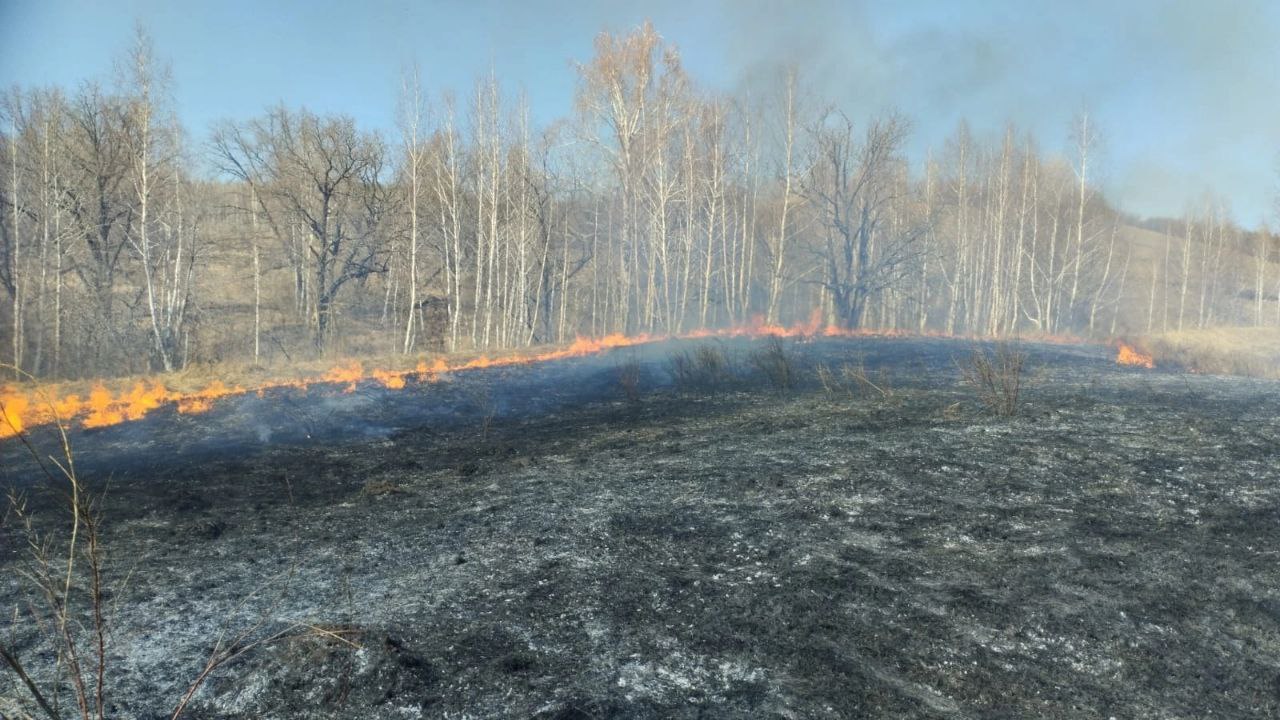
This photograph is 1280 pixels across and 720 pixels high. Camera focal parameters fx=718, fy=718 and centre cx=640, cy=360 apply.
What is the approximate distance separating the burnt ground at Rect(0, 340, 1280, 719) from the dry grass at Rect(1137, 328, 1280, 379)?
10970mm

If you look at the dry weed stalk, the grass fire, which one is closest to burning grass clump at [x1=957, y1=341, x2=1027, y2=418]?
the grass fire

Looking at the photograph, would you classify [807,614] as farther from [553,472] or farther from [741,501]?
[553,472]

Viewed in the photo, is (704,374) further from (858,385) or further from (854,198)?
(854,198)

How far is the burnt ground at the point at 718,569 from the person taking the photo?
382cm

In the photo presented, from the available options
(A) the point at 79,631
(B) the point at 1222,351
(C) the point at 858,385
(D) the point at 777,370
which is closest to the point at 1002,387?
(C) the point at 858,385

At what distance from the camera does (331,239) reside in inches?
1170

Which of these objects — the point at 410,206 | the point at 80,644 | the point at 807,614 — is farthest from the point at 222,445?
the point at 410,206

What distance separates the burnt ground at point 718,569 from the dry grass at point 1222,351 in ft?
36.0

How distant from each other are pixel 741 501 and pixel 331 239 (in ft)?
90.0

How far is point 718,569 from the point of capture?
5312mm

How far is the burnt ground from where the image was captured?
150 inches

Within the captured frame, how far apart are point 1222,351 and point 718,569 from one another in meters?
28.5

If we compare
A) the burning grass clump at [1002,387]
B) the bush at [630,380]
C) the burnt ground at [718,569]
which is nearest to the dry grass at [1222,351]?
the burning grass clump at [1002,387]

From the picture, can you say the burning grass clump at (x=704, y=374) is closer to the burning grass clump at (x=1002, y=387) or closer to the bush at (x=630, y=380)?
the bush at (x=630, y=380)
